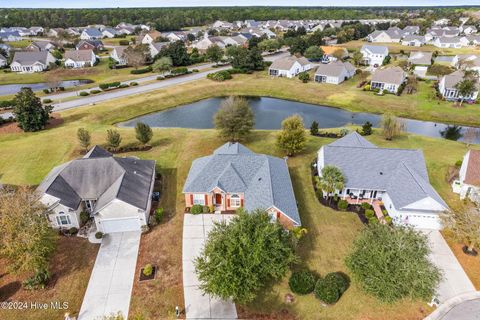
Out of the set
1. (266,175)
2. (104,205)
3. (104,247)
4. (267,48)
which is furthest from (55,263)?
(267,48)

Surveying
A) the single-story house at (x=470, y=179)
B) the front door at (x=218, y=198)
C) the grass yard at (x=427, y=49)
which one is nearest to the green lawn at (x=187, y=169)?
the single-story house at (x=470, y=179)

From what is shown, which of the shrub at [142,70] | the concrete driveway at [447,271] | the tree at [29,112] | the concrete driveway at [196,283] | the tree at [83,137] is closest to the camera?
the concrete driveway at [196,283]

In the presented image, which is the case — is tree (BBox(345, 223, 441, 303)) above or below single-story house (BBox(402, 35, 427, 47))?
below

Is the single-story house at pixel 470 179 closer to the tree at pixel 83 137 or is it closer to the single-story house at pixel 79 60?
the tree at pixel 83 137

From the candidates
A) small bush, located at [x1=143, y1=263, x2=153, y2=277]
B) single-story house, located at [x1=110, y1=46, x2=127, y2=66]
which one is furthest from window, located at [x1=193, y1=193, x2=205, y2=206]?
single-story house, located at [x1=110, y1=46, x2=127, y2=66]

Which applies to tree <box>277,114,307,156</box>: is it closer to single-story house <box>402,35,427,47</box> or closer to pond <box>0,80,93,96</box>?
pond <box>0,80,93,96</box>

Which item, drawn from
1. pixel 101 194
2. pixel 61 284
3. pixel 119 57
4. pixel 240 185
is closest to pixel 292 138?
pixel 240 185
